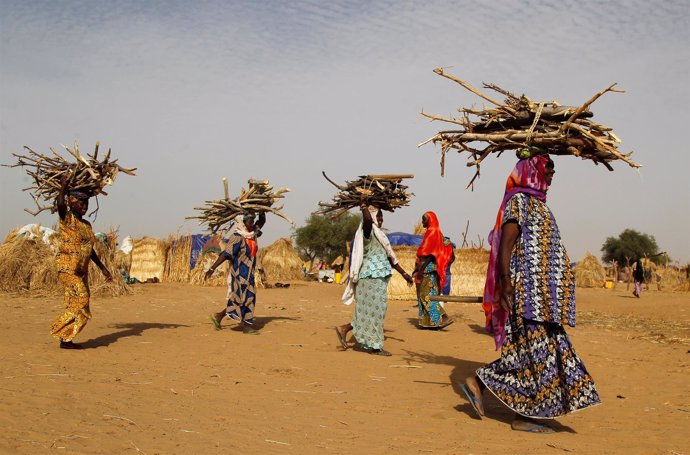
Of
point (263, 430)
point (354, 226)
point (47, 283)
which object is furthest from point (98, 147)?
point (354, 226)

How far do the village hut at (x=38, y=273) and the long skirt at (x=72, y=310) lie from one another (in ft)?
29.0

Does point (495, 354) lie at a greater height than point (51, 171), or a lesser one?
lesser

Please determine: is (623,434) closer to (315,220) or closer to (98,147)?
(98,147)

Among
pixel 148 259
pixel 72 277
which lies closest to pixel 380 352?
pixel 72 277

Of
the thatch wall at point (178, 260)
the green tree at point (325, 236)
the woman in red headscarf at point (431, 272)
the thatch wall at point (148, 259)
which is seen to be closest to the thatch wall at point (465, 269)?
the woman in red headscarf at point (431, 272)

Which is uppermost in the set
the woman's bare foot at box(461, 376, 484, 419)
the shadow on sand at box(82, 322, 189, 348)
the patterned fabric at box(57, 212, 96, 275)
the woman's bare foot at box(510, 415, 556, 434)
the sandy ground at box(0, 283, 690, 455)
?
the patterned fabric at box(57, 212, 96, 275)

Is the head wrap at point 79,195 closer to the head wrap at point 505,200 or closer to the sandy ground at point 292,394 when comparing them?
the sandy ground at point 292,394

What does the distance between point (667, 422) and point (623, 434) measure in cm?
65

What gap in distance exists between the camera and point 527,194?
189 inches

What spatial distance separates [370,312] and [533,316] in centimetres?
389

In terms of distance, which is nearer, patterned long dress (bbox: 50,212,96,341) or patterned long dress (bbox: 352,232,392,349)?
patterned long dress (bbox: 50,212,96,341)

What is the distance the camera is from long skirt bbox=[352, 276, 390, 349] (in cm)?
815

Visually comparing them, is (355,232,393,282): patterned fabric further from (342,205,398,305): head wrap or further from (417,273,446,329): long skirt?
(417,273,446,329): long skirt

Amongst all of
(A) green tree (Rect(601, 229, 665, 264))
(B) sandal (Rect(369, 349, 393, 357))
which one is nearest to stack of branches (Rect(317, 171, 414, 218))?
(B) sandal (Rect(369, 349, 393, 357))
